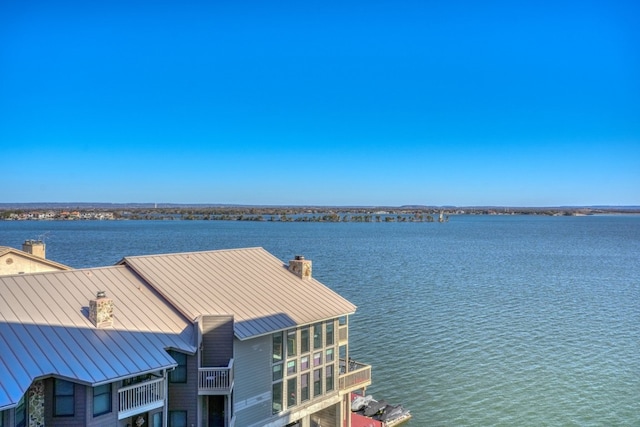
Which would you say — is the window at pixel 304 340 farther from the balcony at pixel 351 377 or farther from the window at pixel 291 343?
the balcony at pixel 351 377

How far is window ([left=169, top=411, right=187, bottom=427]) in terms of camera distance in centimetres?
1891

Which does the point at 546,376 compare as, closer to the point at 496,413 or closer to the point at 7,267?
the point at 496,413

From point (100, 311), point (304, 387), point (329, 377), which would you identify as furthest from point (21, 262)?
point (329, 377)

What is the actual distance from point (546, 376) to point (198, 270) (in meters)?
26.2

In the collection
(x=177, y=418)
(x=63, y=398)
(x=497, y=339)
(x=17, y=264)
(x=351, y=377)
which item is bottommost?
(x=497, y=339)

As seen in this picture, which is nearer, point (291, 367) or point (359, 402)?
point (291, 367)

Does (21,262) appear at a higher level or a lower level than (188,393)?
higher

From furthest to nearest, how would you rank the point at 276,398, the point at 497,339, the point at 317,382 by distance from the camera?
the point at 497,339, the point at 317,382, the point at 276,398

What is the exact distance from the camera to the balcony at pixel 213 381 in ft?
61.5

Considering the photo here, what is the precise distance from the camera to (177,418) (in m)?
19.0

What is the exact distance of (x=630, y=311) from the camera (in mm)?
55531

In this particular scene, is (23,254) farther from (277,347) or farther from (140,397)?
(140,397)

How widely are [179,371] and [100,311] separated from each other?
351 cm

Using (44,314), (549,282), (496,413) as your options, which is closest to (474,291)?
(549,282)
